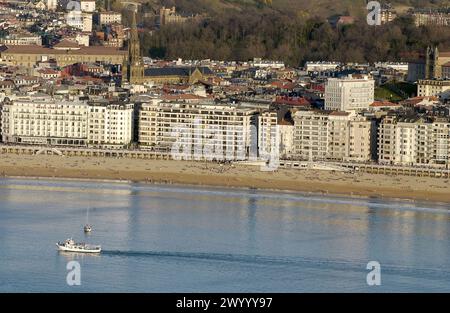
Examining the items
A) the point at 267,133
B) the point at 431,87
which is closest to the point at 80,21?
the point at 431,87

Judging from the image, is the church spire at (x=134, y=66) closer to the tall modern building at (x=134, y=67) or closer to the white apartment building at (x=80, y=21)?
the tall modern building at (x=134, y=67)

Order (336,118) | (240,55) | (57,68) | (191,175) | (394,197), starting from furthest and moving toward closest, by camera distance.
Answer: (240,55) → (57,68) → (336,118) → (191,175) → (394,197)

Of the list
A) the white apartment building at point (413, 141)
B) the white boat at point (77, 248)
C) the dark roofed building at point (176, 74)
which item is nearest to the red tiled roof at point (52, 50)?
the dark roofed building at point (176, 74)

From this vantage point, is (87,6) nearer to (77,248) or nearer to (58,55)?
(58,55)

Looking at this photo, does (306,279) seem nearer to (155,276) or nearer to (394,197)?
(155,276)

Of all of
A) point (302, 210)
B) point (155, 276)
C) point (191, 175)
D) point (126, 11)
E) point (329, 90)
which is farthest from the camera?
point (126, 11)

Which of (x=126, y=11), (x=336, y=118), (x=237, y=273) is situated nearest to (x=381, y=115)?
(x=336, y=118)
